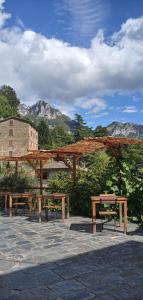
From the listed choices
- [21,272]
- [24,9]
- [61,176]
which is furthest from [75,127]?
[21,272]

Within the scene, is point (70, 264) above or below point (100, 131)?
below

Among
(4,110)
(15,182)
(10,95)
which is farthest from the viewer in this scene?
(10,95)

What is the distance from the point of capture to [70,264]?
221 inches

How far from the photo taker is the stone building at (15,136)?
6450 centimetres

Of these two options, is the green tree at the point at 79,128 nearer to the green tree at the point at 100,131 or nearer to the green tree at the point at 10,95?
the green tree at the point at 100,131

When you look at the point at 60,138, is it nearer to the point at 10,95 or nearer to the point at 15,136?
the point at 15,136

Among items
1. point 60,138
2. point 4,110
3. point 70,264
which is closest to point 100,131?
point 60,138

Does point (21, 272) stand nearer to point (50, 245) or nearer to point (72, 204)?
point (50, 245)

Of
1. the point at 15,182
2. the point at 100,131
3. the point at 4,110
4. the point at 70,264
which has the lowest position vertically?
the point at 70,264

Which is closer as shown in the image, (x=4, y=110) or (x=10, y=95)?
(x=4, y=110)

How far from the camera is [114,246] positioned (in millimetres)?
6820

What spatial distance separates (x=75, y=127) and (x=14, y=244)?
202 feet

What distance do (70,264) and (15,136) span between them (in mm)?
60603

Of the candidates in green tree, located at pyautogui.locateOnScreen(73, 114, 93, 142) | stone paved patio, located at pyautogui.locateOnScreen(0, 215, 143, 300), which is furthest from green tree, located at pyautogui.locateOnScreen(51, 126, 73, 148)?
stone paved patio, located at pyautogui.locateOnScreen(0, 215, 143, 300)
